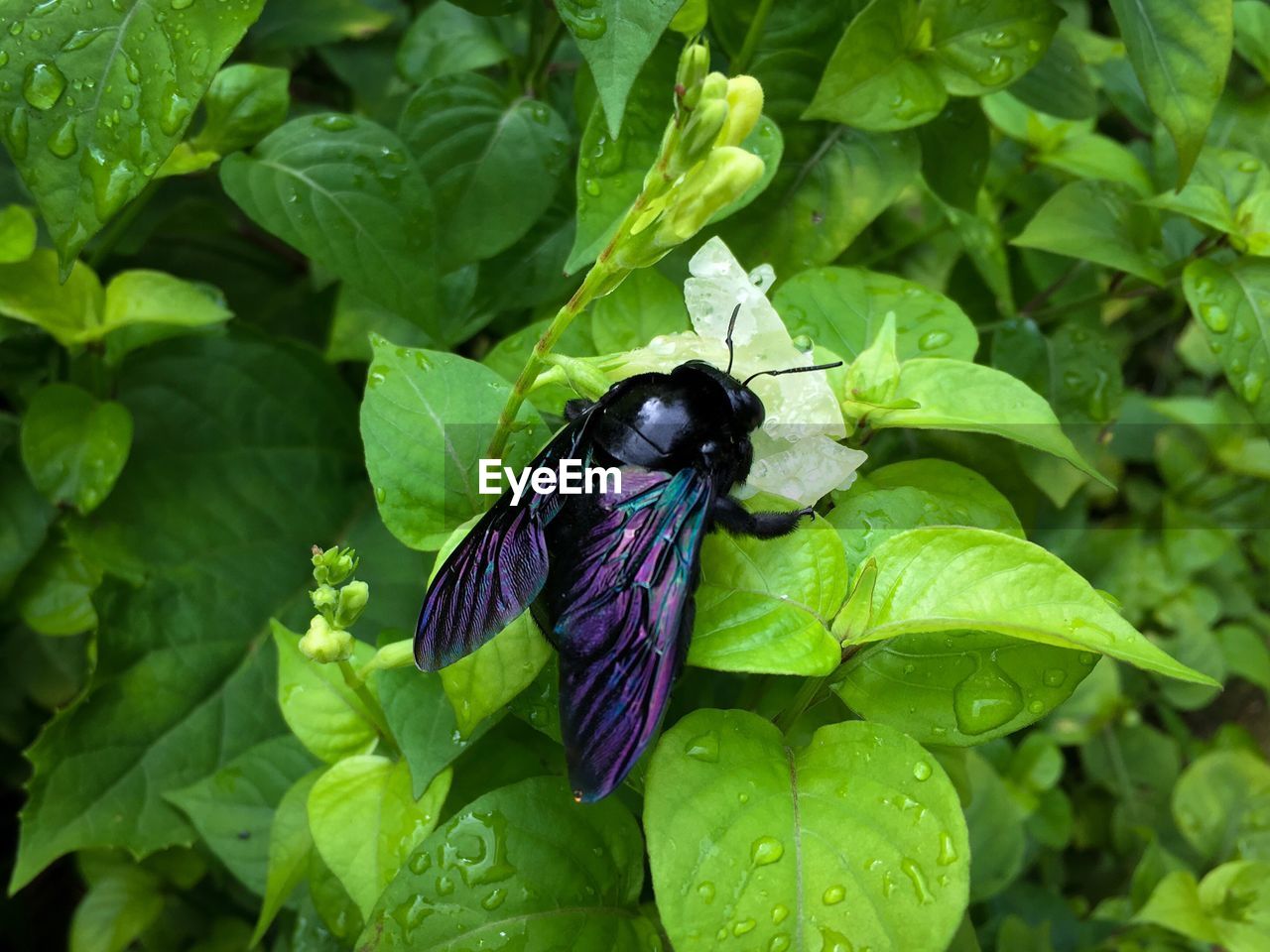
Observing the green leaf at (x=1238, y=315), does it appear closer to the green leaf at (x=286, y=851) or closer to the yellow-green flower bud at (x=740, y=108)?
the yellow-green flower bud at (x=740, y=108)

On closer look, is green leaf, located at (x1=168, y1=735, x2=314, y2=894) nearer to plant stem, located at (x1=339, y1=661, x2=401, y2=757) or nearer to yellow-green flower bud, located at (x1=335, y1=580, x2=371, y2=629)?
plant stem, located at (x1=339, y1=661, x2=401, y2=757)

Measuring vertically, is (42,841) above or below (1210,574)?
above

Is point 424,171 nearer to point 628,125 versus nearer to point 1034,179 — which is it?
point 628,125

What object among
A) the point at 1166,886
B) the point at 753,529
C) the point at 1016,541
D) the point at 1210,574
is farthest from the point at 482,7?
the point at 1210,574

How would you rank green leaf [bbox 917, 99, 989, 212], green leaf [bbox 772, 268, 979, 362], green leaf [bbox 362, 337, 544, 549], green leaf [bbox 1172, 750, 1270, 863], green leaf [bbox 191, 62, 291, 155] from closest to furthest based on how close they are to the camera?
1. green leaf [bbox 362, 337, 544, 549]
2. green leaf [bbox 772, 268, 979, 362]
3. green leaf [bbox 191, 62, 291, 155]
4. green leaf [bbox 917, 99, 989, 212]
5. green leaf [bbox 1172, 750, 1270, 863]

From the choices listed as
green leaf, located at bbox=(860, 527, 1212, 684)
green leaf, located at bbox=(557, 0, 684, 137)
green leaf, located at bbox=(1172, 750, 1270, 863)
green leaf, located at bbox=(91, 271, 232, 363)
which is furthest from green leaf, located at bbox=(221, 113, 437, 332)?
green leaf, located at bbox=(1172, 750, 1270, 863)
